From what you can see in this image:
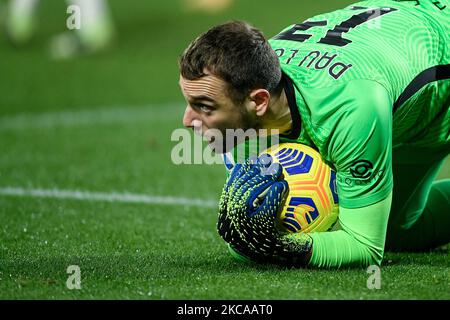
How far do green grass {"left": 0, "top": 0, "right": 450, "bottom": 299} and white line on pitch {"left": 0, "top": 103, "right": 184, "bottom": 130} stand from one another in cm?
1

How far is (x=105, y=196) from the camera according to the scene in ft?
25.8

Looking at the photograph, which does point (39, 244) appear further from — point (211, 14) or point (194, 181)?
point (211, 14)

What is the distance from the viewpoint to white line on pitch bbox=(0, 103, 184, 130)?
37.7 ft

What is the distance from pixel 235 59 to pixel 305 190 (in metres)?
0.83

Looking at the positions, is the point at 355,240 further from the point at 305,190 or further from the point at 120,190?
the point at 120,190

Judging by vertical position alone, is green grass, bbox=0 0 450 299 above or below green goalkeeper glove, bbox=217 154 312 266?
below

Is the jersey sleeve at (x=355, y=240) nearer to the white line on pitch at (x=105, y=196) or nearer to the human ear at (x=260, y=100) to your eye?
the human ear at (x=260, y=100)

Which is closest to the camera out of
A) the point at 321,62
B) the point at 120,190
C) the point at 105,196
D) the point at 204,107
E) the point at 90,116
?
the point at 204,107

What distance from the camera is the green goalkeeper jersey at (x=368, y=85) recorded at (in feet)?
15.9

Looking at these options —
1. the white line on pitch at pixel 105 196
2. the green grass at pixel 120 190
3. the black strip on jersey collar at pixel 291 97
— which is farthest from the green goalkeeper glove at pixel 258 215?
the white line on pitch at pixel 105 196

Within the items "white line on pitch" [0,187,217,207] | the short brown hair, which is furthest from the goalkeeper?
"white line on pitch" [0,187,217,207]

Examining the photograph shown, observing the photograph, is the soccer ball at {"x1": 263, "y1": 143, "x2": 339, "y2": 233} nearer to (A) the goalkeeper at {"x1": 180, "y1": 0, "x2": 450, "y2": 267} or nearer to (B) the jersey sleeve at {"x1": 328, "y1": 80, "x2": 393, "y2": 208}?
(A) the goalkeeper at {"x1": 180, "y1": 0, "x2": 450, "y2": 267}

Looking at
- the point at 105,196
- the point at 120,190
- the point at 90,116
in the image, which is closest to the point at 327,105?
the point at 105,196
